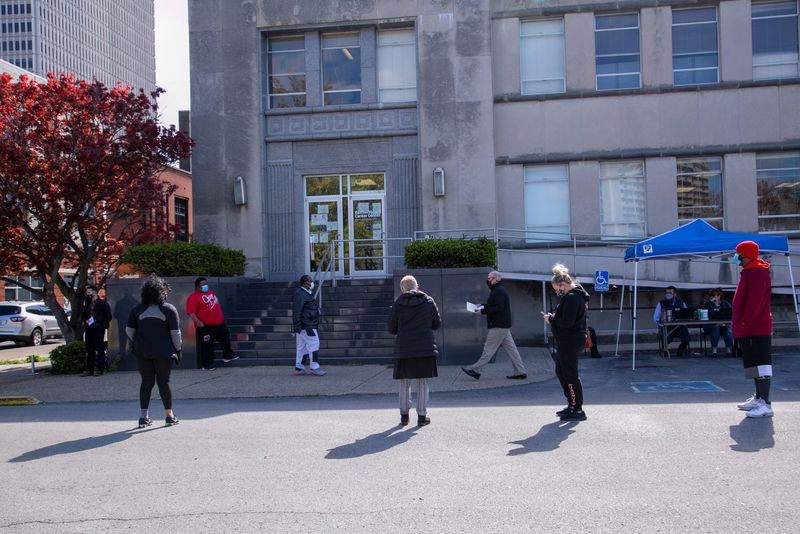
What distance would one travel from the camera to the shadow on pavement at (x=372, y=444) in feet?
25.3

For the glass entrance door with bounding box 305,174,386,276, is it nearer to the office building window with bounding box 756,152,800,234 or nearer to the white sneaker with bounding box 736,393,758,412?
the office building window with bounding box 756,152,800,234

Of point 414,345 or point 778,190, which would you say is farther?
point 778,190

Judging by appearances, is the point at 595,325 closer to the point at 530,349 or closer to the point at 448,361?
the point at 530,349

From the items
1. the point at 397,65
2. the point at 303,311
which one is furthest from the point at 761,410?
the point at 397,65

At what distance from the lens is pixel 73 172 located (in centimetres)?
1631

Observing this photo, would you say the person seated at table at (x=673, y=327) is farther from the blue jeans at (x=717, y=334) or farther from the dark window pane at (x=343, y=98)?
the dark window pane at (x=343, y=98)

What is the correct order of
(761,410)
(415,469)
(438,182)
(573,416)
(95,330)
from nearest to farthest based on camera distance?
(415,469)
(761,410)
(573,416)
(95,330)
(438,182)

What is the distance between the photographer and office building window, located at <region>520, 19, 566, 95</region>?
20.2 metres

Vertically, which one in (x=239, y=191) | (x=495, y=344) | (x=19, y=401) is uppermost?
(x=239, y=191)

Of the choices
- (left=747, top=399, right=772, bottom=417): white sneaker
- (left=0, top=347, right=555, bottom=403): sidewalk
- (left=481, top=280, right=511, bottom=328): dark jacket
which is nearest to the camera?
(left=747, top=399, right=772, bottom=417): white sneaker

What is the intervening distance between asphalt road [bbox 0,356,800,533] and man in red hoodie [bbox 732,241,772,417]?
0.28m

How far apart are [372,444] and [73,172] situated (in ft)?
35.6

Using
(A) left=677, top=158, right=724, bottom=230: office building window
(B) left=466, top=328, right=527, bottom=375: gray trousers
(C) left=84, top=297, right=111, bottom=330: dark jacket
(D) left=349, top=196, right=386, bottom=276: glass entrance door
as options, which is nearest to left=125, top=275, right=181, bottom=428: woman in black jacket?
(B) left=466, top=328, right=527, bottom=375: gray trousers

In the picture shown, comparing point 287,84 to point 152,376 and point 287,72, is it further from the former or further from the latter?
point 152,376
